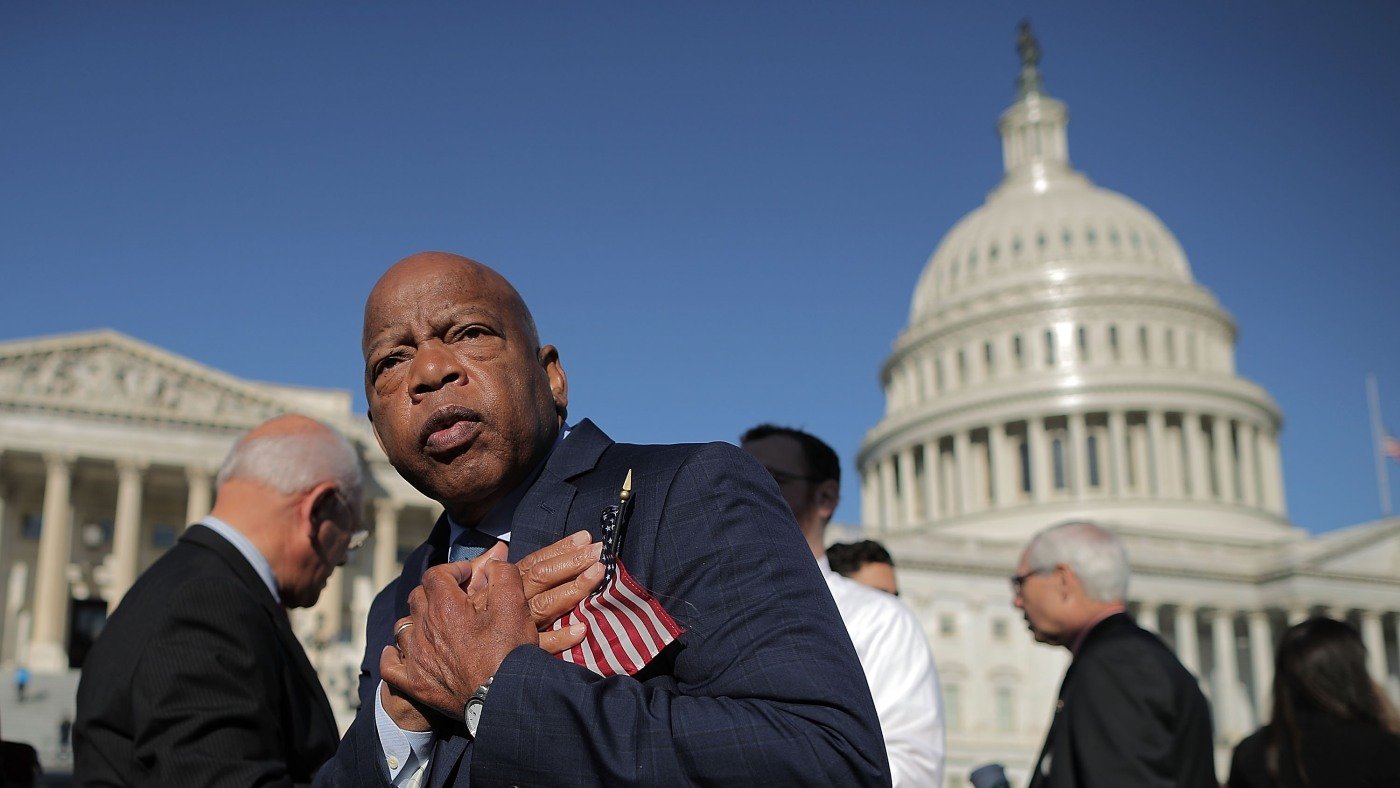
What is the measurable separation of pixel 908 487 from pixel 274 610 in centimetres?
8000

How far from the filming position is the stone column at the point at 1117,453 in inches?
2990

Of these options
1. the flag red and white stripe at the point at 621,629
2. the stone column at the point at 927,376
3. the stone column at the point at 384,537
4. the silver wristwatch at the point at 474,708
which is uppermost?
the stone column at the point at 927,376

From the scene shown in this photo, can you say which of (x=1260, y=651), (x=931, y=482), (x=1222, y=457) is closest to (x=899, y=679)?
(x=1260, y=651)

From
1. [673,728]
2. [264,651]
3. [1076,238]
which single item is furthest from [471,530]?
[1076,238]

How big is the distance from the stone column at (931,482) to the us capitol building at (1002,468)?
7.6 inches

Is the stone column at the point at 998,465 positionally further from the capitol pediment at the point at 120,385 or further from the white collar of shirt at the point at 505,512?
the white collar of shirt at the point at 505,512

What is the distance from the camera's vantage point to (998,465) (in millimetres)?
77812

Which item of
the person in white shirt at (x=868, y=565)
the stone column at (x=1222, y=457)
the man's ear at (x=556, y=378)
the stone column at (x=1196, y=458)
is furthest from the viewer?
the stone column at (x=1222, y=457)

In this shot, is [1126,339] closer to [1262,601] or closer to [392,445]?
[1262,601]

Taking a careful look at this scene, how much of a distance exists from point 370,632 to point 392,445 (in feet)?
2.37

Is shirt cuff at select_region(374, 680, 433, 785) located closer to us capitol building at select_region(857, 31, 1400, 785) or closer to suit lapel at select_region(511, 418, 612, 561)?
suit lapel at select_region(511, 418, 612, 561)

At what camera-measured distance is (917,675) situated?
6.04 meters

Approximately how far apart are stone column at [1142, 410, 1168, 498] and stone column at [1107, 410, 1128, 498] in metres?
1.33

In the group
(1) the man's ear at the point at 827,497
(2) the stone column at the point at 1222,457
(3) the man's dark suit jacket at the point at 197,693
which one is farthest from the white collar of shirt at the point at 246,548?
(2) the stone column at the point at 1222,457
